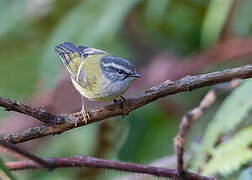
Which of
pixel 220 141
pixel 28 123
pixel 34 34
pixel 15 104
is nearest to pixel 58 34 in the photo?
pixel 28 123

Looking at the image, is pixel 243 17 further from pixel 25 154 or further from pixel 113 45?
pixel 25 154

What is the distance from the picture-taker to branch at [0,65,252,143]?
1.49 meters

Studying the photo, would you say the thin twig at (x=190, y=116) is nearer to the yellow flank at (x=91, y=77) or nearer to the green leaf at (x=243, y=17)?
the yellow flank at (x=91, y=77)

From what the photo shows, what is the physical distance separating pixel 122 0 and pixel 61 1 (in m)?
1.22

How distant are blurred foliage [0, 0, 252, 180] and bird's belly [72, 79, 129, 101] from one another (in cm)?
59

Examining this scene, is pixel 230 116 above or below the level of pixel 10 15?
below

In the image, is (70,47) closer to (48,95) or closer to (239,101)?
(48,95)

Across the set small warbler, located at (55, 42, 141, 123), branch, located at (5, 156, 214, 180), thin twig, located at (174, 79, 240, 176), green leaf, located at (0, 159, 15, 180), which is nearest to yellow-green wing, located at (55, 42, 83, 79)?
small warbler, located at (55, 42, 141, 123)

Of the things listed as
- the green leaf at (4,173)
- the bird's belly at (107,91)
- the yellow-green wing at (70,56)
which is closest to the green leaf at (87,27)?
the yellow-green wing at (70,56)

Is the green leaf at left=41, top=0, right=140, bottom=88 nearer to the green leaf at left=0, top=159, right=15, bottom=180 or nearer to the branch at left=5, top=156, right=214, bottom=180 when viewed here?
the branch at left=5, top=156, right=214, bottom=180

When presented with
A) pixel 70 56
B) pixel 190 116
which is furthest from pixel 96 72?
pixel 190 116

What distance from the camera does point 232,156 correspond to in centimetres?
215

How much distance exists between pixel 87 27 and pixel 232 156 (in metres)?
2.19

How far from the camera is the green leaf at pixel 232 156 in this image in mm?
2105
